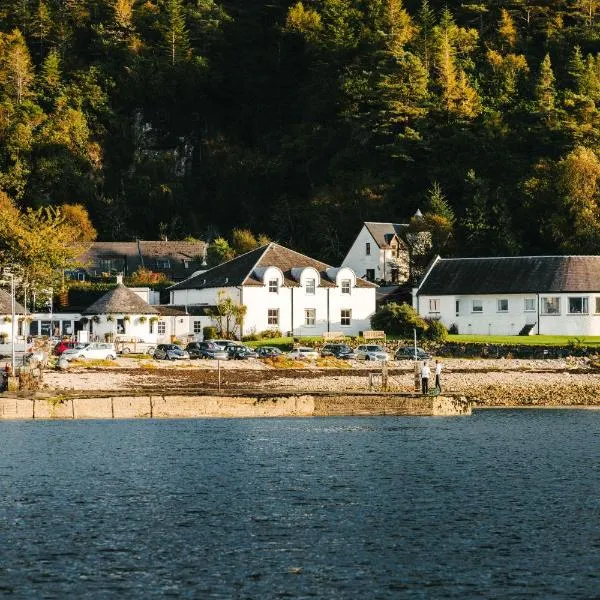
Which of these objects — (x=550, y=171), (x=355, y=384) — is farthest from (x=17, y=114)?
(x=355, y=384)

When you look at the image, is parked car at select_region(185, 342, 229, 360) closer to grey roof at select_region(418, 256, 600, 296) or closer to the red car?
the red car

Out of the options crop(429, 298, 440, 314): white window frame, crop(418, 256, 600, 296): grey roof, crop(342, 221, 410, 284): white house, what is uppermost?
crop(342, 221, 410, 284): white house

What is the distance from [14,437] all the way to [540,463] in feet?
75.9

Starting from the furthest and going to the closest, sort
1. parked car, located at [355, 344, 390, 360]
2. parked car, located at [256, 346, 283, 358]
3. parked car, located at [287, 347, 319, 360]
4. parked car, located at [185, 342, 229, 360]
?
1. parked car, located at [355, 344, 390, 360]
2. parked car, located at [256, 346, 283, 358]
3. parked car, located at [185, 342, 229, 360]
4. parked car, located at [287, 347, 319, 360]

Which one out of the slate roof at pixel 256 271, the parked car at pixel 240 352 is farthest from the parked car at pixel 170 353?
the slate roof at pixel 256 271

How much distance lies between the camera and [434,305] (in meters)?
101

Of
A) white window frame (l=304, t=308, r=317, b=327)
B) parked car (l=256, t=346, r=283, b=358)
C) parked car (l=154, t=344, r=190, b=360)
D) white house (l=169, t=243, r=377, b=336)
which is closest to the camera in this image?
parked car (l=154, t=344, r=190, b=360)

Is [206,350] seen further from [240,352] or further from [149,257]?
[149,257]

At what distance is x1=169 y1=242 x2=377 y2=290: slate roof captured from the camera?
10044 cm

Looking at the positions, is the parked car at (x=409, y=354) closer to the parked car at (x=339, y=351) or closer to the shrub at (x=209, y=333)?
the parked car at (x=339, y=351)

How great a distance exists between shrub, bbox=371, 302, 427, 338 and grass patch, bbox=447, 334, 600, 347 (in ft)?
8.62

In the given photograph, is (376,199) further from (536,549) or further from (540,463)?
(536,549)

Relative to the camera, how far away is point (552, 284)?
9650 centimetres

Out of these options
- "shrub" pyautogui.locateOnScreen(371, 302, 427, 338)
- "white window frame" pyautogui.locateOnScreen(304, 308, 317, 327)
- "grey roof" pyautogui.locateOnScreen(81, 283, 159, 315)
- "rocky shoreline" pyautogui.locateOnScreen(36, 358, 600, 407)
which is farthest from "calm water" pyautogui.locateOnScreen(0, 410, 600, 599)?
"white window frame" pyautogui.locateOnScreen(304, 308, 317, 327)
